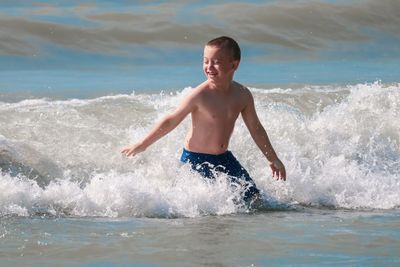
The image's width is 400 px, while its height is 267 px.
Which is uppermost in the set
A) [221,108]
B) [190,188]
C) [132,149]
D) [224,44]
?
[224,44]

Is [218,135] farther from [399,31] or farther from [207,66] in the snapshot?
[399,31]

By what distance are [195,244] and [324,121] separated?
4520 mm

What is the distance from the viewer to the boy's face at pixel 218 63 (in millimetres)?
7855

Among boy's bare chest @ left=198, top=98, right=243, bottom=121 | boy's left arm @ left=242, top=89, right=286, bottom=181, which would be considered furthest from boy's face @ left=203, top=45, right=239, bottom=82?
boy's left arm @ left=242, top=89, right=286, bottom=181

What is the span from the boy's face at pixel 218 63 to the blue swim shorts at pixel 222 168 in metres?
0.54

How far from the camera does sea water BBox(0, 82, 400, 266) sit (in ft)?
20.7

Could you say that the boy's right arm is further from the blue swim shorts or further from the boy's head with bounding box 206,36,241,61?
the boy's head with bounding box 206,36,241,61

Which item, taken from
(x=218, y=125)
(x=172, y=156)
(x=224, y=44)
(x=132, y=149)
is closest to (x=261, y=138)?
(x=218, y=125)

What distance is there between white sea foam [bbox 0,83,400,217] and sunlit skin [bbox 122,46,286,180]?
0.88 ft

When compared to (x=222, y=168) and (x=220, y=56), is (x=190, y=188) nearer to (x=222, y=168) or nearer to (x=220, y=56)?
(x=222, y=168)

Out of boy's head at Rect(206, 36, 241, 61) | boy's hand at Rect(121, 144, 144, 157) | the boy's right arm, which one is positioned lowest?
boy's hand at Rect(121, 144, 144, 157)

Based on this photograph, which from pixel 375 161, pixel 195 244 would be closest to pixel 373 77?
pixel 375 161

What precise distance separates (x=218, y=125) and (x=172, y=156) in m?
1.31

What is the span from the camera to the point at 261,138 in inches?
322
